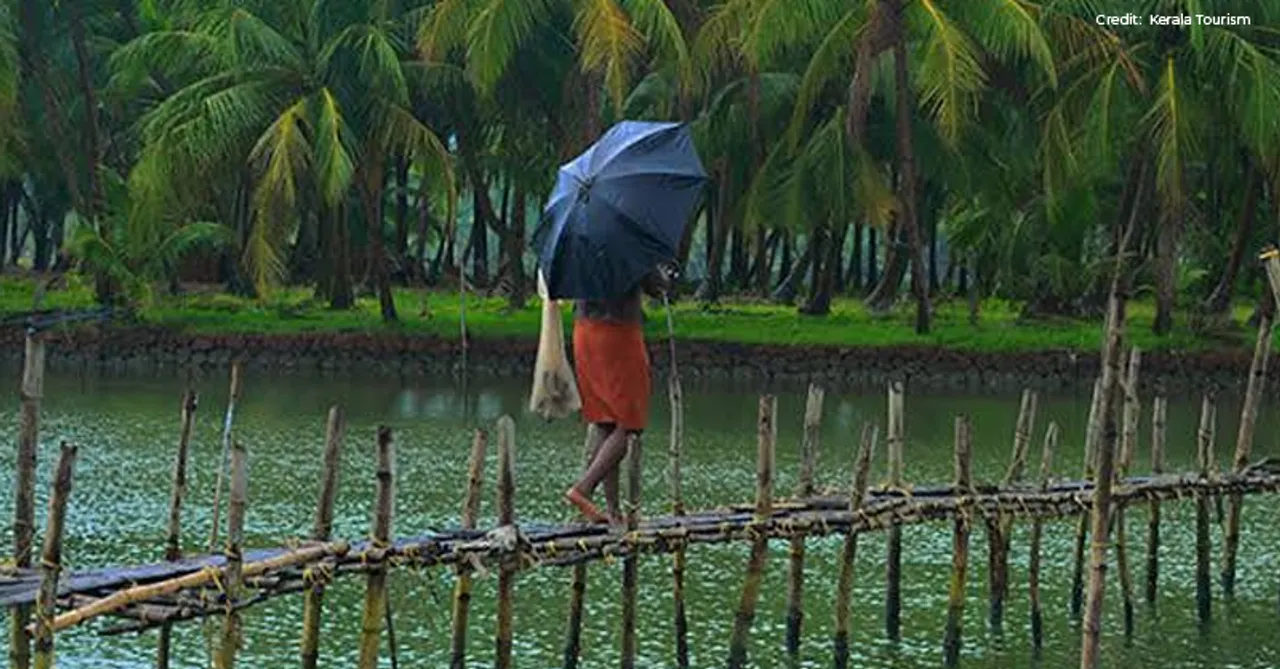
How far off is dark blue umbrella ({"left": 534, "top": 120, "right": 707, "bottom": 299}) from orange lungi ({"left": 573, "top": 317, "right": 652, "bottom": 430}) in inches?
8.9

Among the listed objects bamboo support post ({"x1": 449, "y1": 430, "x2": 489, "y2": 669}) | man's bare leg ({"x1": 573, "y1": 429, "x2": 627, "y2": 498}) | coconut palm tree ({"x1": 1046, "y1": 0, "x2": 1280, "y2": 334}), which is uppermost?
coconut palm tree ({"x1": 1046, "y1": 0, "x2": 1280, "y2": 334})

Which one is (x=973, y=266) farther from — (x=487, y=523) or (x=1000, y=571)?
(x=1000, y=571)

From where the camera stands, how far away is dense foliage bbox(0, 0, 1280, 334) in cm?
3266

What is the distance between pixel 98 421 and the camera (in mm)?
26641

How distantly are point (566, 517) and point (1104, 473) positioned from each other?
1046 cm

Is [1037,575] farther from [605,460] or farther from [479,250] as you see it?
[479,250]

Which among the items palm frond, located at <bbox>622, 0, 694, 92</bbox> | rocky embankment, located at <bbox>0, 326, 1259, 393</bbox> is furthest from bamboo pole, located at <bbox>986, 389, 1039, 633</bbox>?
rocky embankment, located at <bbox>0, 326, 1259, 393</bbox>

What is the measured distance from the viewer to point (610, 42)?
104 feet

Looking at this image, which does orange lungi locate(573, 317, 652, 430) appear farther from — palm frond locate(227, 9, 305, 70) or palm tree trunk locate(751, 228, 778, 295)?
palm tree trunk locate(751, 228, 778, 295)

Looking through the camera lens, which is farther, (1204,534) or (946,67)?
(946,67)

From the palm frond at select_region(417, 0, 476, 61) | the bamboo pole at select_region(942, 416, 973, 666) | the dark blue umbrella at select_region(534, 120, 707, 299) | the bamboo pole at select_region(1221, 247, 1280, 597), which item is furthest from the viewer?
the palm frond at select_region(417, 0, 476, 61)

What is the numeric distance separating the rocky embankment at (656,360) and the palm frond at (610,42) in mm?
4487

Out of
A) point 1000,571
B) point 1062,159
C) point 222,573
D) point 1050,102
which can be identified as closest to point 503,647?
point 222,573

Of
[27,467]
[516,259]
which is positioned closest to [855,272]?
[516,259]
